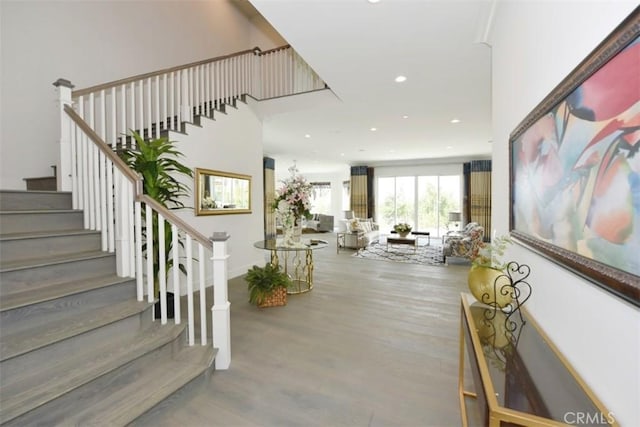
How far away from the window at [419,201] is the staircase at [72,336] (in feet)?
31.1

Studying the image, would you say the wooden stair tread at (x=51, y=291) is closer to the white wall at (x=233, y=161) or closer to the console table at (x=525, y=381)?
the white wall at (x=233, y=161)

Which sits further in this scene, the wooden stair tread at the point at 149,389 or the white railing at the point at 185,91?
the white railing at the point at 185,91

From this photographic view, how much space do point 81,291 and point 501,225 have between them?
308 cm

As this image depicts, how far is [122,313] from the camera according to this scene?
6.43ft

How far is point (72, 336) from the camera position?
167 centimetres

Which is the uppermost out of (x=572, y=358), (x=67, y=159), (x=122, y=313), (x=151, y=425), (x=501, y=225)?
(x=67, y=159)

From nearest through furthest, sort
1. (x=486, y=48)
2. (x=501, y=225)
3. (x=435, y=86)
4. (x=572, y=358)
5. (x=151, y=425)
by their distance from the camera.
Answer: (x=572, y=358), (x=151, y=425), (x=501, y=225), (x=486, y=48), (x=435, y=86)

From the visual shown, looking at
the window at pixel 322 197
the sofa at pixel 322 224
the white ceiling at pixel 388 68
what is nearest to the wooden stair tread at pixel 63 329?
the white ceiling at pixel 388 68

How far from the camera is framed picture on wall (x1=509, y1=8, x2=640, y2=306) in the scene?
0.70m

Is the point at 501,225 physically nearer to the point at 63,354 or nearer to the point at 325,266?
the point at 63,354

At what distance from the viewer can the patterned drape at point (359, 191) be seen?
10953 millimetres

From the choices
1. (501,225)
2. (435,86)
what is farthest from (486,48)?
(501,225)

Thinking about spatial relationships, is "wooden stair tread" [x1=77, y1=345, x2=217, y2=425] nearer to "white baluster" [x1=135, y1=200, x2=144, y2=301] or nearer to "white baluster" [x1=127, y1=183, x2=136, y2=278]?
"white baluster" [x1=135, y1=200, x2=144, y2=301]
